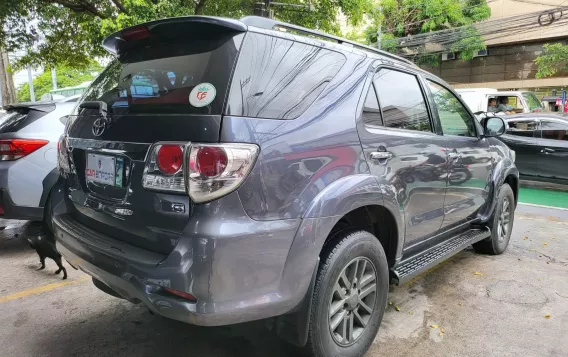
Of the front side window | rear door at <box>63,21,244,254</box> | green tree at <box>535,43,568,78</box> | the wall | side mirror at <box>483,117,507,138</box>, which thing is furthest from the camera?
the wall

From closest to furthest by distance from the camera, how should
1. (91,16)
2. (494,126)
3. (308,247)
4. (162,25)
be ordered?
(308,247) < (162,25) < (494,126) < (91,16)

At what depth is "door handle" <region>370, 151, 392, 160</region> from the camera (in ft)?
8.00

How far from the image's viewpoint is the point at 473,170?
12.0ft

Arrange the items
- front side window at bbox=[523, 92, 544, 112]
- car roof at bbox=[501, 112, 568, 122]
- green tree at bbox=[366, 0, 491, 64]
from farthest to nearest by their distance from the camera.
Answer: green tree at bbox=[366, 0, 491, 64], front side window at bbox=[523, 92, 544, 112], car roof at bbox=[501, 112, 568, 122]

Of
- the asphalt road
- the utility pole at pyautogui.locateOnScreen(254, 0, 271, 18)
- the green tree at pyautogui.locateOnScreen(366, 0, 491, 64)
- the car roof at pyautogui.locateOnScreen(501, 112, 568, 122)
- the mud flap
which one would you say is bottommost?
Answer: the asphalt road

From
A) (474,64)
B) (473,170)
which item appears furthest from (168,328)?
(474,64)

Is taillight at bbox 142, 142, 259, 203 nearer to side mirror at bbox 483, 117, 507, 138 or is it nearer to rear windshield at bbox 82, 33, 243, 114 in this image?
rear windshield at bbox 82, 33, 243, 114

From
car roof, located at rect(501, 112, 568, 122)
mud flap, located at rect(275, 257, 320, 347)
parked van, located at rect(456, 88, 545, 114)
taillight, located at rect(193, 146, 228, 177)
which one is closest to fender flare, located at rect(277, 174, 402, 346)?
mud flap, located at rect(275, 257, 320, 347)

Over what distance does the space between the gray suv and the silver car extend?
1699mm

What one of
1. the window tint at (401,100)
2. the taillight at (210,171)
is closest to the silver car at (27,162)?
the taillight at (210,171)

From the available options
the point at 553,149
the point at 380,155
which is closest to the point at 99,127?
the point at 380,155

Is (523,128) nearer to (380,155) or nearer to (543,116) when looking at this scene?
(543,116)

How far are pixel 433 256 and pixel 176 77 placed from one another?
221cm

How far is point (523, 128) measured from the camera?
8.71 metres
